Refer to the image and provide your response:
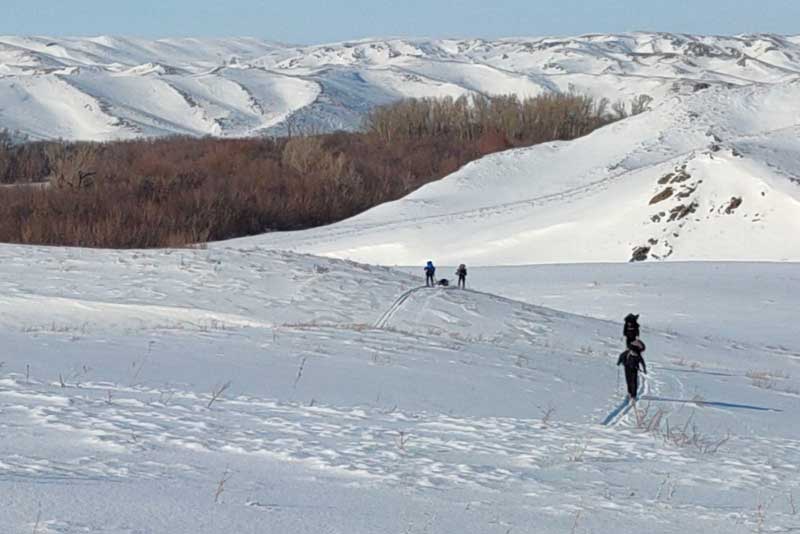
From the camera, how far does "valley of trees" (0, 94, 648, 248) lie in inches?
1631

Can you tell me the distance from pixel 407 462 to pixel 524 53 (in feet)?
629

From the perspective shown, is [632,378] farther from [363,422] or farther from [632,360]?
[363,422]

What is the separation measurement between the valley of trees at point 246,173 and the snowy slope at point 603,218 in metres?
3.88

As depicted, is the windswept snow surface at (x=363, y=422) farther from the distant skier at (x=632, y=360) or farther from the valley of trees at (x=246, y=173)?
the valley of trees at (x=246, y=173)

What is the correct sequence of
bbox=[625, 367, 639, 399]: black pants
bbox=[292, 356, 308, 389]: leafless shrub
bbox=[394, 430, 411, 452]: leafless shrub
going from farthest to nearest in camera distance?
1. bbox=[292, 356, 308, 389]: leafless shrub
2. bbox=[625, 367, 639, 399]: black pants
3. bbox=[394, 430, 411, 452]: leafless shrub

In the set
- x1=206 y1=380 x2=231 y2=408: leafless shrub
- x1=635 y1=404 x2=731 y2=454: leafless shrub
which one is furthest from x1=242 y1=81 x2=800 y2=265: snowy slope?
x1=206 y1=380 x2=231 y2=408: leafless shrub

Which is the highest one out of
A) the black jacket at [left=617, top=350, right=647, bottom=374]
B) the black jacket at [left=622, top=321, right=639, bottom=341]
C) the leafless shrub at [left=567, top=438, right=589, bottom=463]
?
the black jacket at [left=622, top=321, right=639, bottom=341]

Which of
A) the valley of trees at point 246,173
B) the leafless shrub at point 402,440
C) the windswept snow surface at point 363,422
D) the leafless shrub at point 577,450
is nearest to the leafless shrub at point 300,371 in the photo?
the windswept snow surface at point 363,422

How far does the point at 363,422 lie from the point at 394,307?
33.1 feet

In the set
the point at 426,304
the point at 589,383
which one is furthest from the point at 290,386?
the point at 426,304

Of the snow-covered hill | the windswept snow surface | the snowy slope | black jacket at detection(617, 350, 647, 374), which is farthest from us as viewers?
the snow-covered hill

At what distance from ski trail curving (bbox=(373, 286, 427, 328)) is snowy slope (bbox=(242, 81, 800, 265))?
1591 cm

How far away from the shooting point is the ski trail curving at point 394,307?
54.5 ft

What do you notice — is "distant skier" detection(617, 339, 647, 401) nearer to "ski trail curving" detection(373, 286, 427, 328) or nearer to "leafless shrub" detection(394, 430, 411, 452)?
"leafless shrub" detection(394, 430, 411, 452)
